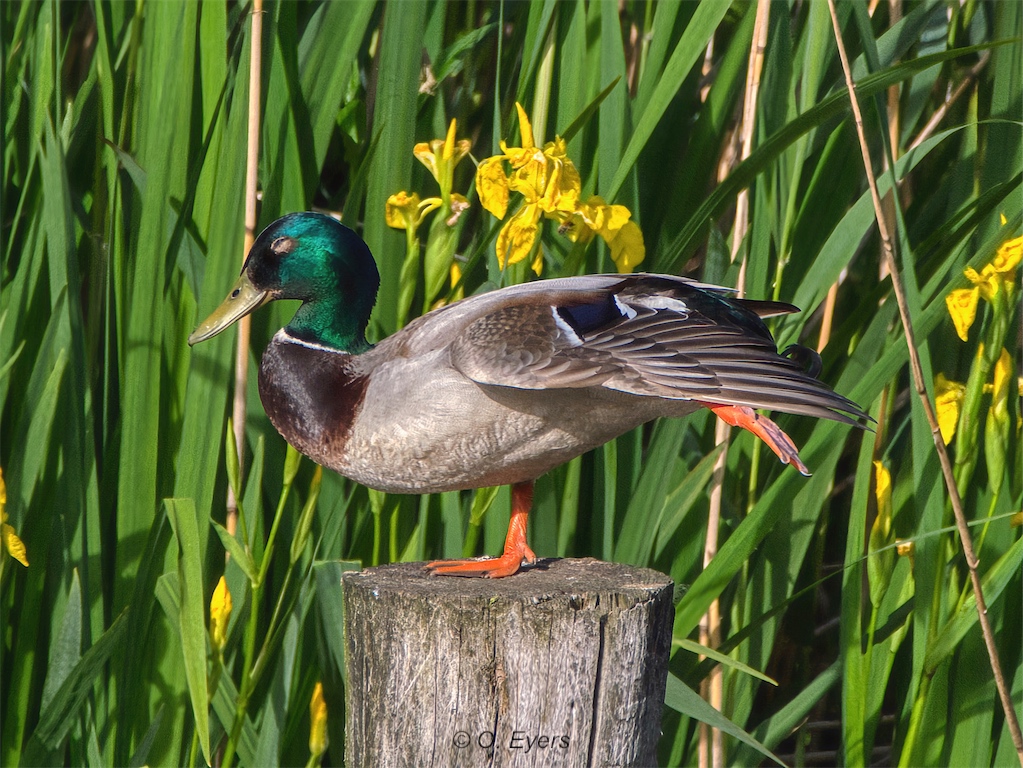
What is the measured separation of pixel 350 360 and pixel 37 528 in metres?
0.59

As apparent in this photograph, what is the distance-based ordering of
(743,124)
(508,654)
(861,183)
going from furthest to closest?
1. (861,183)
2. (743,124)
3. (508,654)

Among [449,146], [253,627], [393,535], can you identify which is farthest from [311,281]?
[253,627]

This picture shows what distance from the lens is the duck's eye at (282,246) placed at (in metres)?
1.61

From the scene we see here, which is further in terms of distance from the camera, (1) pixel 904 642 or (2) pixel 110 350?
(1) pixel 904 642

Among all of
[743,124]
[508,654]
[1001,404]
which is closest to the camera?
[508,654]

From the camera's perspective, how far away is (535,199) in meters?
1.54

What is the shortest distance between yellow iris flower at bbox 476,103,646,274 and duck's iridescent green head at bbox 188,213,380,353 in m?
0.21

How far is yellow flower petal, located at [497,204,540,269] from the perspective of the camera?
1.53m

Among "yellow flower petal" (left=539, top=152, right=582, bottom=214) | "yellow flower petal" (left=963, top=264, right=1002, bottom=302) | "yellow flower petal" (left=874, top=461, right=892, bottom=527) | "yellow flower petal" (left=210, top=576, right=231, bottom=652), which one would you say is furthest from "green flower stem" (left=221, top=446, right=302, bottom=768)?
"yellow flower petal" (left=963, top=264, right=1002, bottom=302)

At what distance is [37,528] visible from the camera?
1.80 m

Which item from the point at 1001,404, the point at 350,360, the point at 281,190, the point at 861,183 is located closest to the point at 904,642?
the point at 1001,404

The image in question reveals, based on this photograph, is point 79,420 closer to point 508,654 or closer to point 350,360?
point 350,360

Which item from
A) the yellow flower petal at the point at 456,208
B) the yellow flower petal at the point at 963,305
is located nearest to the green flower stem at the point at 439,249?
the yellow flower petal at the point at 456,208

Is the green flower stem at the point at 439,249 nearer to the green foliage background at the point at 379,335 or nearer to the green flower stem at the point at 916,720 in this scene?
the green foliage background at the point at 379,335
